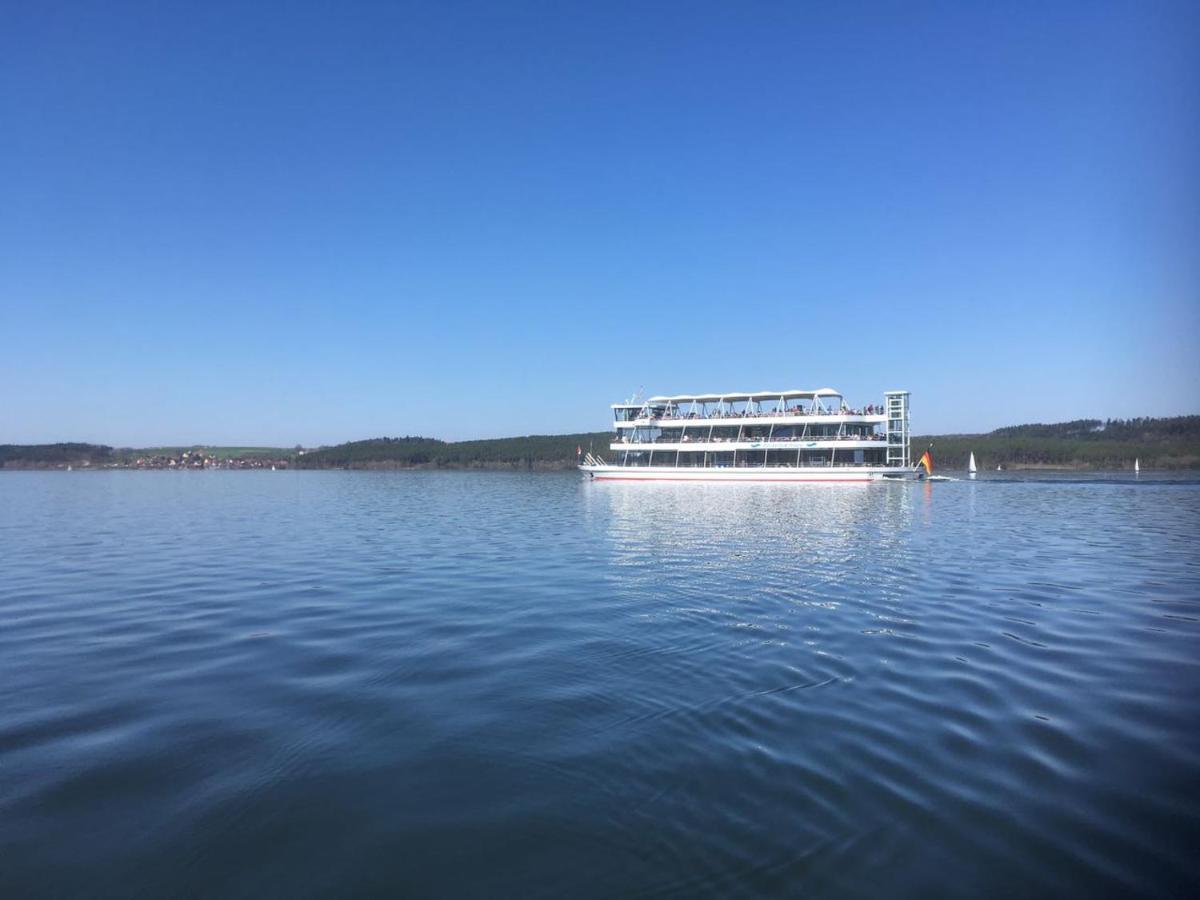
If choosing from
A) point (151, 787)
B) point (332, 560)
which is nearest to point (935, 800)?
point (151, 787)

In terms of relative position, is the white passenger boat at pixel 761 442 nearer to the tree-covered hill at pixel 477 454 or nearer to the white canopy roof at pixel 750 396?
the white canopy roof at pixel 750 396

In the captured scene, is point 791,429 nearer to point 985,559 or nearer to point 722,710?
point 985,559

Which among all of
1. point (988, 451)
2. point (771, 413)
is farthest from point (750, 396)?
point (988, 451)

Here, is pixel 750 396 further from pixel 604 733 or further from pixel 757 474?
pixel 604 733

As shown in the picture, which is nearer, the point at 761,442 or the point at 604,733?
the point at 604,733

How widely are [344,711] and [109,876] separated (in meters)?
3.30

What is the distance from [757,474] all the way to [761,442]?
4047mm

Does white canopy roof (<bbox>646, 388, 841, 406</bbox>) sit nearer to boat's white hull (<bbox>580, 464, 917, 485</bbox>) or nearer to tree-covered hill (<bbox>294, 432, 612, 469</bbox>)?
boat's white hull (<bbox>580, 464, 917, 485</bbox>)

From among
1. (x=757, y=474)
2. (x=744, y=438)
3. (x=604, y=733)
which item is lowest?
(x=604, y=733)

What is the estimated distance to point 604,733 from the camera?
745 centimetres

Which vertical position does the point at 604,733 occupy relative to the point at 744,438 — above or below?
below

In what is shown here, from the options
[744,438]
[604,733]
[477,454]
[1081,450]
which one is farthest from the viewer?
[477,454]

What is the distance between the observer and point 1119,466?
111750 mm

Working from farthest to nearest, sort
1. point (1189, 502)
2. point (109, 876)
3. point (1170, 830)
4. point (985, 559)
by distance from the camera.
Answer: point (1189, 502) → point (985, 559) → point (1170, 830) → point (109, 876)
